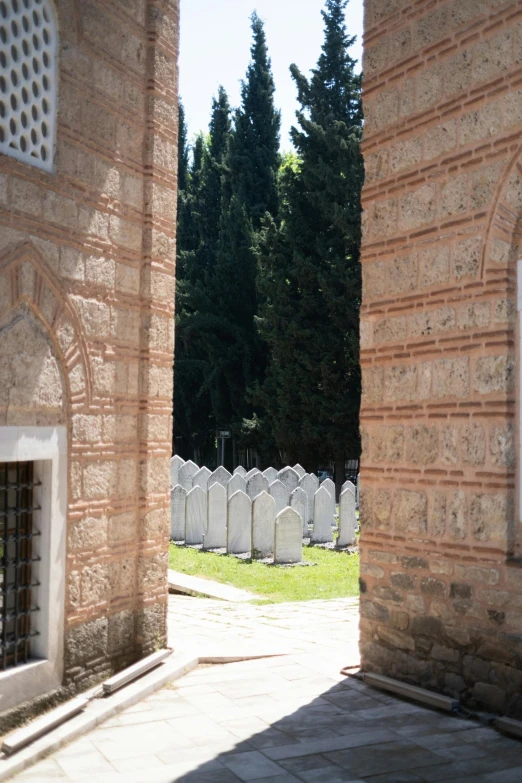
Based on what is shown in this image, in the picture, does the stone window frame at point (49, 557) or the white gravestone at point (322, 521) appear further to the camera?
the white gravestone at point (322, 521)

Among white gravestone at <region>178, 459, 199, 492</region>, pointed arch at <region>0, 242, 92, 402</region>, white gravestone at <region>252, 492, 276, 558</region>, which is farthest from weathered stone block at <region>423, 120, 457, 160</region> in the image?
white gravestone at <region>178, 459, 199, 492</region>

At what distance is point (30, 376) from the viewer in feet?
17.7

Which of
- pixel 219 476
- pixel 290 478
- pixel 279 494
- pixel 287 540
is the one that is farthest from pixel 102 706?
pixel 290 478

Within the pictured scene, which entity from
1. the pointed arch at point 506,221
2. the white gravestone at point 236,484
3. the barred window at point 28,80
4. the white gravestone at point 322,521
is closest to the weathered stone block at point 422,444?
the pointed arch at point 506,221

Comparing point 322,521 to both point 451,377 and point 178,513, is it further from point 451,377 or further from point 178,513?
point 451,377

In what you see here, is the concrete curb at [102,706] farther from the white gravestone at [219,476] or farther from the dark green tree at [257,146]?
the dark green tree at [257,146]

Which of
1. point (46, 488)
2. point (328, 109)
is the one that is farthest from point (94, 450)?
point (328, 109)

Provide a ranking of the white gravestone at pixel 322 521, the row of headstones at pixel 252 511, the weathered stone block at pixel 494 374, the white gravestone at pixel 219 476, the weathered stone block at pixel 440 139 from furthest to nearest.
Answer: the white gravestone at pixel 219 476
the white gravestone at pixel 322 521
the row of headstones at pixel 252 511
the weathered stone block at pixel 440 139
the weathered stone block at pixel 494 374

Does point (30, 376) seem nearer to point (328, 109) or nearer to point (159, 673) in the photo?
point (159, 673)

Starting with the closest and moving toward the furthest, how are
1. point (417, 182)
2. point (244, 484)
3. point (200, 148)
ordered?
1. point (417, 182)
2. point (244, 484)
3. point (200, 148)

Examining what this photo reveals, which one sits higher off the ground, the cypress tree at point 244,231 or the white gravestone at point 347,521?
the cypress tree at point 244,231

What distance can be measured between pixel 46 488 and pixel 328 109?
22.1m

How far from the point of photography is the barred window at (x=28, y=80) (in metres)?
5.30

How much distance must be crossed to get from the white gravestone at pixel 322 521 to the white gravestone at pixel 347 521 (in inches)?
19.2
